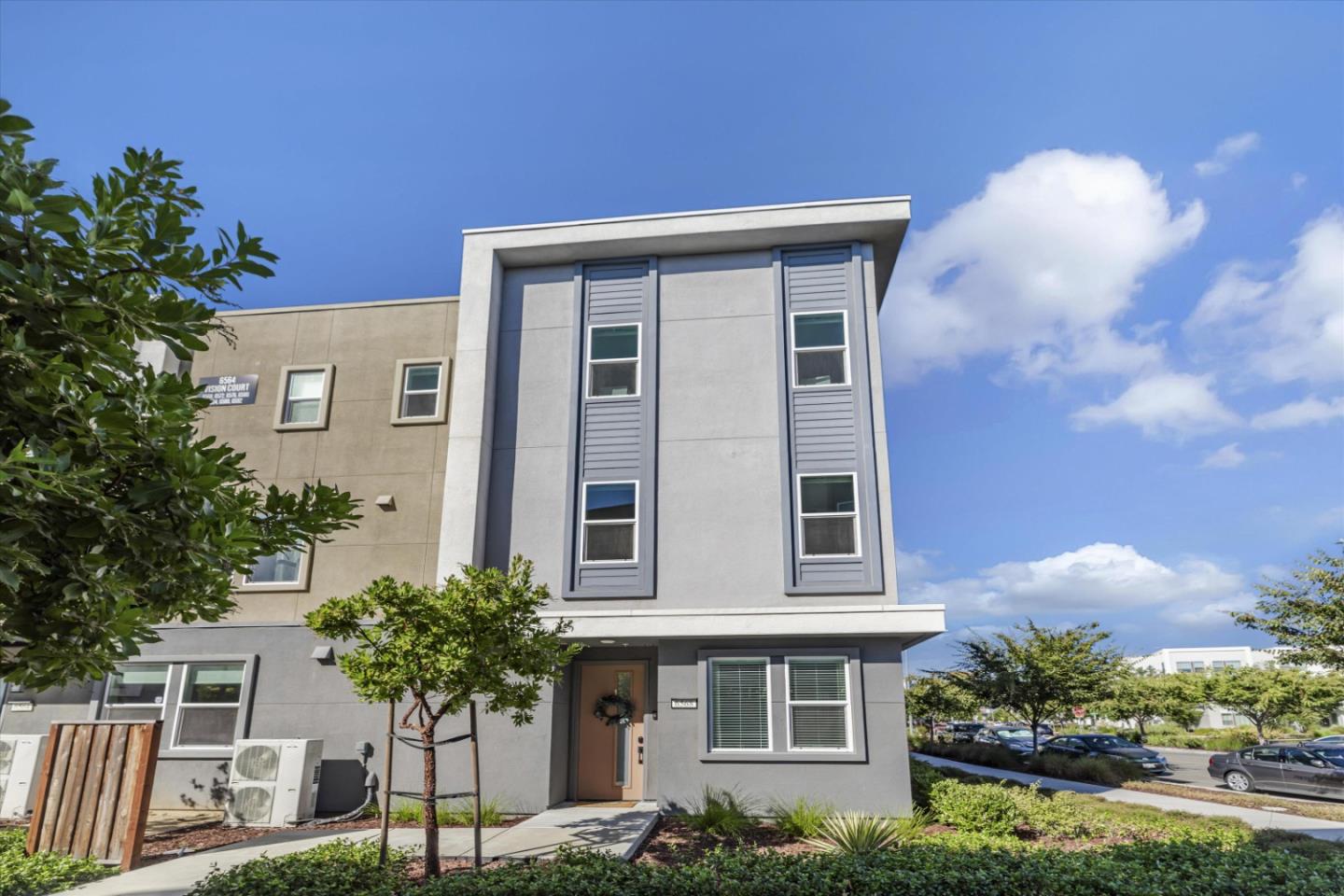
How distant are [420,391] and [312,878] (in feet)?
32.2

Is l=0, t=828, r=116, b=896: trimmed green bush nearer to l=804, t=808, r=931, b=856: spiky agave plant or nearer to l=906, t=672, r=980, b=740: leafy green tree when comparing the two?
l=804, t=808, r=931, b=856: spiky agave plant

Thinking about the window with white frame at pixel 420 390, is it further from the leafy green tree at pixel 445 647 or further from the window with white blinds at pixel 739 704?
the window with white blinds at pixel 739 704

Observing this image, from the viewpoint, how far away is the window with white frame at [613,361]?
593 inches

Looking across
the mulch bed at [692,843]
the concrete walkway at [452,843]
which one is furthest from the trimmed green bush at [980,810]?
the concrete walkway at [452,843]

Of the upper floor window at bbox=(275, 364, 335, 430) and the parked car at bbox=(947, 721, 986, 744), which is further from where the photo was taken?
the parked car at bbox=(947, 721, 986, 744)

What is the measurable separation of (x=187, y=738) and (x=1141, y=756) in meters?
24.6

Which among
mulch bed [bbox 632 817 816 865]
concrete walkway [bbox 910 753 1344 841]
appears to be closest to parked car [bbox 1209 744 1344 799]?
concrete walkway [bbox 910 753 1344 841]

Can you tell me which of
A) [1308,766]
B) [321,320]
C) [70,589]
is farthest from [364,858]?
[1308,766]

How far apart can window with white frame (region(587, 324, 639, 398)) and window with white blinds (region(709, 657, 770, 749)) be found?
5299mm

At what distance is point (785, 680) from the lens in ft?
42.3

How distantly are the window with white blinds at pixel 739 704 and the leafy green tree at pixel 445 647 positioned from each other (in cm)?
467

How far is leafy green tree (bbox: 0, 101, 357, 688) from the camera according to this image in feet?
10.9

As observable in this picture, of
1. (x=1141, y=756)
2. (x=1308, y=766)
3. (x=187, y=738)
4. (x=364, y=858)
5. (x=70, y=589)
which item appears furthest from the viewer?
(x=1141, y=756)

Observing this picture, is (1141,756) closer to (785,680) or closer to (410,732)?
(785,680)
